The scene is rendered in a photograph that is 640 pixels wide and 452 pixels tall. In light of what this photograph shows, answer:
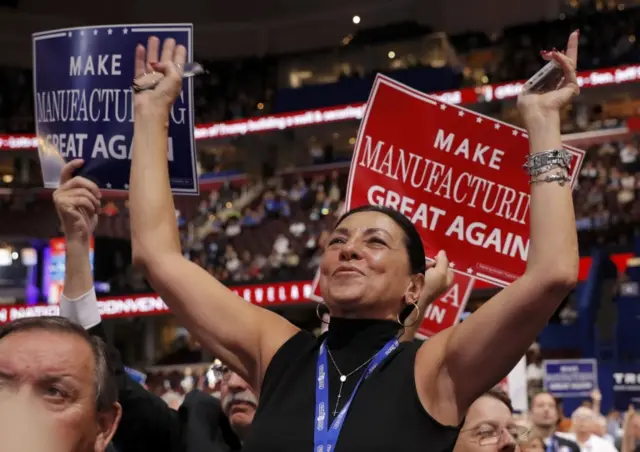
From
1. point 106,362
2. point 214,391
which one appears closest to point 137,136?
point 106,362

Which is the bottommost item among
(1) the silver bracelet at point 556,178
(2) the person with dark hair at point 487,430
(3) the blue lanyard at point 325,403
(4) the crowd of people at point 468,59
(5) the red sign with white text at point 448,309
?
(2) the person with dark hair at point 487,430

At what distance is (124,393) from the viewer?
2.56 m

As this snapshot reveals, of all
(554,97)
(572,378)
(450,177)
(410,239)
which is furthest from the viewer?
(572,378)

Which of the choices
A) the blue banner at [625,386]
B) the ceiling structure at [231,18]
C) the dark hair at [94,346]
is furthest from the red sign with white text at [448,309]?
the ceiling structure at [231,18]

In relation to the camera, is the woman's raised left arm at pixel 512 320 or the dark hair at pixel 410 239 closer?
the woman's raised left arm at pixel 512 320

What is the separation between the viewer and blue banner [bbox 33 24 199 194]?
294 centimetres

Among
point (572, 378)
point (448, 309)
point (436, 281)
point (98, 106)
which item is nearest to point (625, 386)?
point (572, 378)

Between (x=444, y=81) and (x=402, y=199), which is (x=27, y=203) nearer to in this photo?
(x=444, y=81)

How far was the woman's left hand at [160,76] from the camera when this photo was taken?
7.78ft

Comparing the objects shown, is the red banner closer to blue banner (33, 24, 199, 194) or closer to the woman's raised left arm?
blue banner (33, 24, 199, 194)

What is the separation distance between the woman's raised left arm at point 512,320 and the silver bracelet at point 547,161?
0.03 ft

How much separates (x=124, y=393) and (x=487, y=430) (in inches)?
40.1

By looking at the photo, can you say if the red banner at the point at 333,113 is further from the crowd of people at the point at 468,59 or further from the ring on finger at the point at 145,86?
the ring on finger at the point at 145,86

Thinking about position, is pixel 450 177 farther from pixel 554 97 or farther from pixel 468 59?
pixel 468 59
